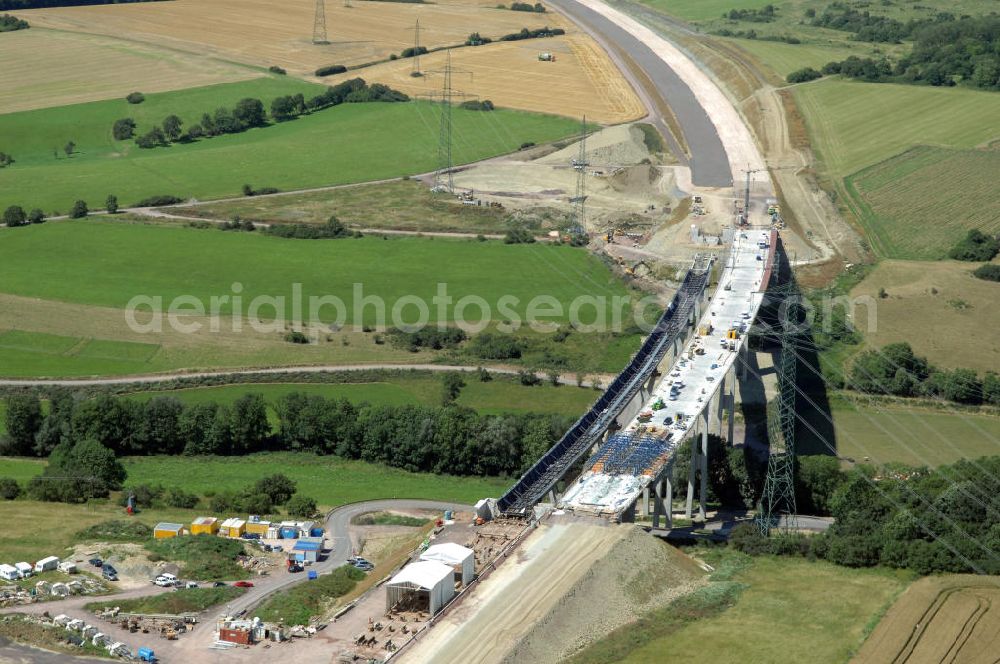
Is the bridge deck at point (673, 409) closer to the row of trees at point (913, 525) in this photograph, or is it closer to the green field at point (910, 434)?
the row of trees at point (913, 525)

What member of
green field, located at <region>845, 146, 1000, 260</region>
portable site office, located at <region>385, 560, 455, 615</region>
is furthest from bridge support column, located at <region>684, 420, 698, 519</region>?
green field, located at <region>845, 146, 1000, 260</region>

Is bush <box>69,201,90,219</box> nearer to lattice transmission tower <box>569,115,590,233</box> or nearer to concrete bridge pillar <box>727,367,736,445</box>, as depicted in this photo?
lattice transmission tower <box>569,115,590,233</box>

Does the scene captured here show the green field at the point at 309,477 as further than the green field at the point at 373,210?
No

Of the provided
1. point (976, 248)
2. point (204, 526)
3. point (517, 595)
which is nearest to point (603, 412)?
point (204, 526)

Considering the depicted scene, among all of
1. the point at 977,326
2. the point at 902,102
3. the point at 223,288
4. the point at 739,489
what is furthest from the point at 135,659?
the point at 902,102

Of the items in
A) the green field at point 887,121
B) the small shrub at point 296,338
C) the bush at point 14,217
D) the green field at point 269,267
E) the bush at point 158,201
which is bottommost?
the small shrub at point 296,338

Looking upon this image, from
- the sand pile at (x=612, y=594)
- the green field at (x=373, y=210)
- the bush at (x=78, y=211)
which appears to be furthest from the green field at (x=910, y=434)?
the bush at (x=78, y=211)
